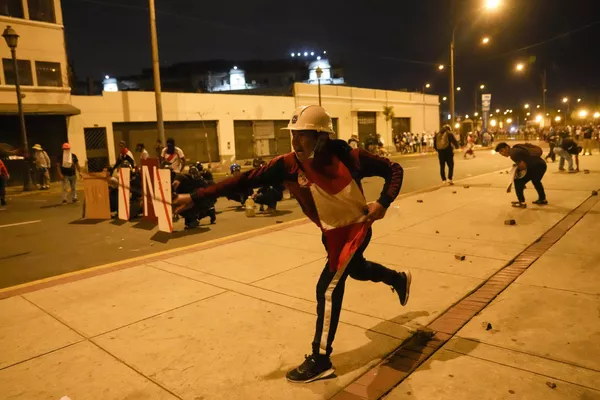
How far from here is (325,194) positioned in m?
3.22

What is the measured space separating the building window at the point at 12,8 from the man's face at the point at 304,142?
24497 millimetres

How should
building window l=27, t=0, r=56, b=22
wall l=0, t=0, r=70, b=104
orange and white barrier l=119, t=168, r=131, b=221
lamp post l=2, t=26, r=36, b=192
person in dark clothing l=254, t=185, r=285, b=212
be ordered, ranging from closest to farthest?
1. person in dark clothing l=254, t=185, r=285, b=212
2. orange and white barrier l=119, t=168, r=131, b=221
3. lamp post l=2, t=26, r=36, b=192
4. wall l=0, t=0, r=70, b=104
5. building window l=27, t=0, r=56, b=22

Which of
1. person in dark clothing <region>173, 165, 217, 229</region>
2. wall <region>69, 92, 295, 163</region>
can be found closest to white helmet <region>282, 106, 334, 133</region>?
person in dark clothing <region>173, 165, 217, 229</region>

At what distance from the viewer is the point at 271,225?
361 inches

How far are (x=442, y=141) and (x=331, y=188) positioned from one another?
1096 cm

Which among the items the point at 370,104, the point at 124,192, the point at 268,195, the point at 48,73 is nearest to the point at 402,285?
the point at 268,195

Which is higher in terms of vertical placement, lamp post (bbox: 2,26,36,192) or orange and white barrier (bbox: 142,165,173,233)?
lamp post (bbox: 2,26,36,192)

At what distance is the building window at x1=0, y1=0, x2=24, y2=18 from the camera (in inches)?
872

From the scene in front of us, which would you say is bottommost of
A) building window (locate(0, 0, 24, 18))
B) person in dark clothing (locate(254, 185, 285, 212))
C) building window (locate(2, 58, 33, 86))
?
person in dark clothing (locate(254, 185, 285, 212))

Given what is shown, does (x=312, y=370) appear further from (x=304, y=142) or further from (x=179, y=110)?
(x=179, y=110)

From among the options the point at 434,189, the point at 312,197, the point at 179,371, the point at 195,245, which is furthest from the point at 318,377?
the point at 434,189

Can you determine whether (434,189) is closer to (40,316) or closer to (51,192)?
(40,316)

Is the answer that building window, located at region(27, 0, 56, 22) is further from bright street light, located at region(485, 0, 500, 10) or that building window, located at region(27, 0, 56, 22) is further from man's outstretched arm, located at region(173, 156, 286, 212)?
man's outstretched arm, located at region(173, 156, 286, 212)

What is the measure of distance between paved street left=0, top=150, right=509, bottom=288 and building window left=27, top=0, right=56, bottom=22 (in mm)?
14337
